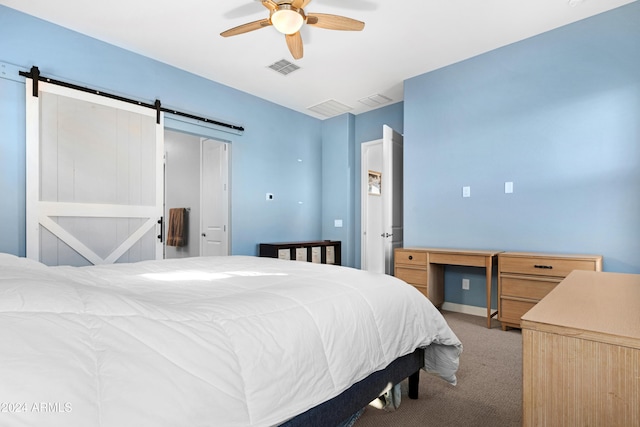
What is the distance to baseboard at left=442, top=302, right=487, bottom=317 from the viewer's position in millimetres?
3494

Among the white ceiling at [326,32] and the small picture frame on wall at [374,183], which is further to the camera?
the small picture frame on wall at [374,183]

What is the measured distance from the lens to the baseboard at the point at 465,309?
349 centimetres

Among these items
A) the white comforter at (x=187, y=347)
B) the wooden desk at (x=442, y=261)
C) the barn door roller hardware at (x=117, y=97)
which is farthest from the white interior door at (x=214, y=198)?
the white comforter at (x=187, y=347)

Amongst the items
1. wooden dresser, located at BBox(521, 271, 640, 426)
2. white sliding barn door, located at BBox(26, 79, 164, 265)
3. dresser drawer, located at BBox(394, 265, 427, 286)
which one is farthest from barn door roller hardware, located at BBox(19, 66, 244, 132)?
wooden dresser, located at BBox(521, 271, 640, 426)

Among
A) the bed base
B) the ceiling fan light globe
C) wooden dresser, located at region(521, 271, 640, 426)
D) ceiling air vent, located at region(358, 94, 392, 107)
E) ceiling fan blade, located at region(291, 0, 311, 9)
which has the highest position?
ceiling air vent, located at region(358, 94, 392, 107)

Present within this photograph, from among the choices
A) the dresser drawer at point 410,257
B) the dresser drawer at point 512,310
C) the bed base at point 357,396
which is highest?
the dresser drawer at point 410,257

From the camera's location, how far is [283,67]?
378 centimetres

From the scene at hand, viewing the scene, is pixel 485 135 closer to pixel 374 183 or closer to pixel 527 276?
pixel 527 276

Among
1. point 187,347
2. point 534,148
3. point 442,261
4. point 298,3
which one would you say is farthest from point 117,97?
point 534,148

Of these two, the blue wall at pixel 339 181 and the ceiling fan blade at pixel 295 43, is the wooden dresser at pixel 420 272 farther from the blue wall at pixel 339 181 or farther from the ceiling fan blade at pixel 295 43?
the ceiling fan blade at pixel 295 43

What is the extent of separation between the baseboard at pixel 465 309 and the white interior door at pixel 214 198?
113 inches

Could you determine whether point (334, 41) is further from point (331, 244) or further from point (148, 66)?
point (331, 244)

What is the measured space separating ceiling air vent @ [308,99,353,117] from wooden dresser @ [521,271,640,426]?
4452 mm

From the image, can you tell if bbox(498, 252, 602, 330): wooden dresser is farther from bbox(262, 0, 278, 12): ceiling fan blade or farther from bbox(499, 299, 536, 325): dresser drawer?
bbox(262, 0, 278, 12): ceiling fan blade
